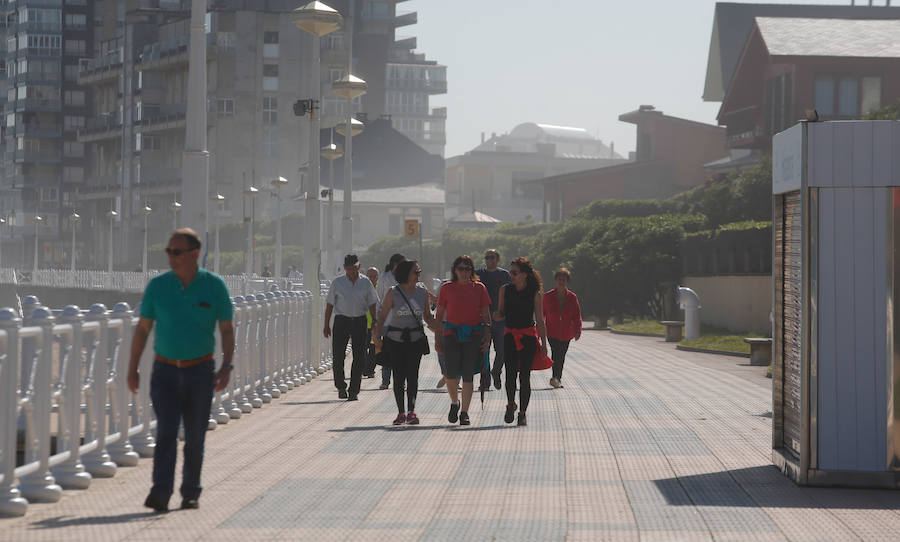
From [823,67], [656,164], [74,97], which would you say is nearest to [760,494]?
[823,67]

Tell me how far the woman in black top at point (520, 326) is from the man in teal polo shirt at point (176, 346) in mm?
5726

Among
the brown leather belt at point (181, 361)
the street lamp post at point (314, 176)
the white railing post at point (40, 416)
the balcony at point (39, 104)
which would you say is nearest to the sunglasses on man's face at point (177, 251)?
the brown leather belt at point (181, 361)

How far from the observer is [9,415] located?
844cm

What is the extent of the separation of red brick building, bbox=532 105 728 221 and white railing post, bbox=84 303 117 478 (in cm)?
7206

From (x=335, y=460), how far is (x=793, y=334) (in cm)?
364

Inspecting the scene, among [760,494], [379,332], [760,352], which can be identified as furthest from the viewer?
[760,352]

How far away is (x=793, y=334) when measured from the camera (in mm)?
10805

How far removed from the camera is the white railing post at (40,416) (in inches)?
349

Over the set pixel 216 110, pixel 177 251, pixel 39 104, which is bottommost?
pixel 177 251

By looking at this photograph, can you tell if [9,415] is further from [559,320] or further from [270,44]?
[270,44]

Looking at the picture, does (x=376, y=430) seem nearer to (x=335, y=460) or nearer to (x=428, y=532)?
(x=335, y=460)

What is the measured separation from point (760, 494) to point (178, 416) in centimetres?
393

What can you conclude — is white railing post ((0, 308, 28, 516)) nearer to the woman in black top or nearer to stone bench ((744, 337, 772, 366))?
the woman in black top

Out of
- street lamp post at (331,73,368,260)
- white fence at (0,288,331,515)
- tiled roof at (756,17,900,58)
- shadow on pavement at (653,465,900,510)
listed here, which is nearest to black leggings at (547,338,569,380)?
street lamp post at (331,73,368,260)
